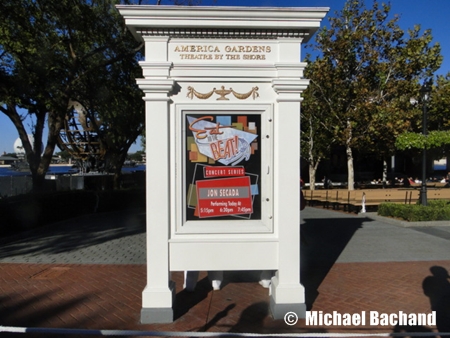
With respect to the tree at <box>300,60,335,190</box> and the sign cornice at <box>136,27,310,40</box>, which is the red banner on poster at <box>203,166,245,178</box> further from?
the tree at <box>300,60,335,190</box>

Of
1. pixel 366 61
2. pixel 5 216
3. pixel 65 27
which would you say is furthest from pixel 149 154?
pixel 366 61

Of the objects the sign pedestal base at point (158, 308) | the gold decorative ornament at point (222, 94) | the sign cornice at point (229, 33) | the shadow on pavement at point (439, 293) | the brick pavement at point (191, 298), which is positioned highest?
the sign cornice at point (229, 33)

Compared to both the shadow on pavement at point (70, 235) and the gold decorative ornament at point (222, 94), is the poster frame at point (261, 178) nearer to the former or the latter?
the gold decorative ornament at point (222, 94)

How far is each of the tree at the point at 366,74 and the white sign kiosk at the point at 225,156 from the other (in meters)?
16.5

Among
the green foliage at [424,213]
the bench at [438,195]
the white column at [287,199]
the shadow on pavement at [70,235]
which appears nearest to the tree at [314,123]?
the bench at [438,195]

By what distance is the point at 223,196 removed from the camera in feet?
15.3

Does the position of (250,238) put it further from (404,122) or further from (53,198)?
(404,122)

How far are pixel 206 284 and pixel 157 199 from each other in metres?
2.08

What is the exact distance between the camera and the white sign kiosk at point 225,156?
14.9 ft

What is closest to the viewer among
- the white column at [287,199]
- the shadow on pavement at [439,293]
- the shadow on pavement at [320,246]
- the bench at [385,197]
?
the shadow on pavement at [439,293]

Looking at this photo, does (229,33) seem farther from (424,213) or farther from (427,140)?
(427,140)

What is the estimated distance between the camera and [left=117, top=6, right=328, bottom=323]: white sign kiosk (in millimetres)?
4531

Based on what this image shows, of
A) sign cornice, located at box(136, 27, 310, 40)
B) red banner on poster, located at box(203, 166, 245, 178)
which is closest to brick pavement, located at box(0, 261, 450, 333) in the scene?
red banner on poster, located at box(203, 166, 245, 178)

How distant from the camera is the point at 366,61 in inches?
818
